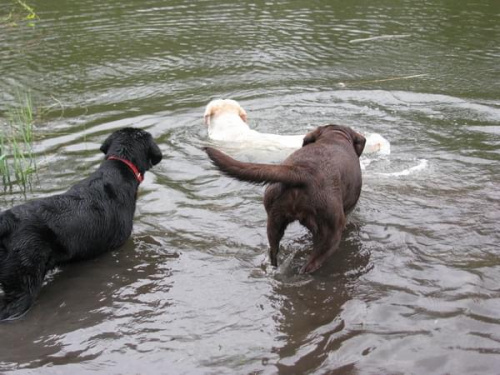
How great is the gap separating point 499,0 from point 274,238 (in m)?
13.0

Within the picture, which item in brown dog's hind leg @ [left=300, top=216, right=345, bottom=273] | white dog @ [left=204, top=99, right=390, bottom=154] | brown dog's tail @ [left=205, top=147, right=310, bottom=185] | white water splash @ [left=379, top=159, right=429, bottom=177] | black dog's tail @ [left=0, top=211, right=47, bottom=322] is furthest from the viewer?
white dog @ [left=204, top=99, right=390, bottom=154]

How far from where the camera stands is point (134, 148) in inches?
212

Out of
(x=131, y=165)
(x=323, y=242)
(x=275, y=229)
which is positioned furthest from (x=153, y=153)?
(x=323, y=242)

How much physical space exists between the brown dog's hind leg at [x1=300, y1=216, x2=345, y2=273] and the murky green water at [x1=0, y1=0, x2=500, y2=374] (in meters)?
0.21

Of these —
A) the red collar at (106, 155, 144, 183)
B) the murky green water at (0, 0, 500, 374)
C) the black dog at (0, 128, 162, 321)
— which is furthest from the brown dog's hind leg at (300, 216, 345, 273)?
the red collar at (106, 155, 144, 183)

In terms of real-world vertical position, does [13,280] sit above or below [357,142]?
below

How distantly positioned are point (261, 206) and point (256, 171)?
2.17 m

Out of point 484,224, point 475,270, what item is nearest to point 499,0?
point 484,224

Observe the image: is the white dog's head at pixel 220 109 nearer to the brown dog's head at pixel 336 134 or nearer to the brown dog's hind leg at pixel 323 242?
the brown dog's head at pixel 336 134

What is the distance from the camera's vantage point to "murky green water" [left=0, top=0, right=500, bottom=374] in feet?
12.8

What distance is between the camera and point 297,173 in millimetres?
4281

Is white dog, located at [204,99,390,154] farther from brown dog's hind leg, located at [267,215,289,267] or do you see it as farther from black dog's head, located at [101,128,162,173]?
brown dog's hind leg, located at [267,215,289,267]

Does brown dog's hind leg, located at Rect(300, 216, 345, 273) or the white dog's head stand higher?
the white dog's head

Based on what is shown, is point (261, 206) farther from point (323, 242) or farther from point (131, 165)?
point (323, 242)
